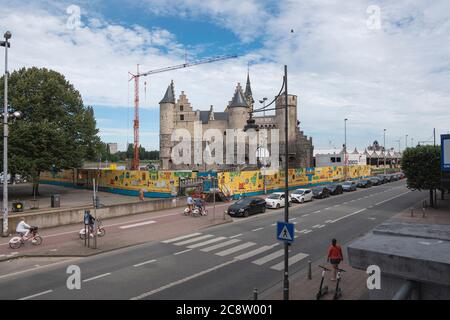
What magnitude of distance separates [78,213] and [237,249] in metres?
13.1

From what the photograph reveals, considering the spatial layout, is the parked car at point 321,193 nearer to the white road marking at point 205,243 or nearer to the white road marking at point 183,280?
the white road marking at point 205,243

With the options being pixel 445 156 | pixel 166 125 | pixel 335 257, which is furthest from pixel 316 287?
pixel 166 125

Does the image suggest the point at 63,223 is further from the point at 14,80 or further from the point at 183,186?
the point at 14,80

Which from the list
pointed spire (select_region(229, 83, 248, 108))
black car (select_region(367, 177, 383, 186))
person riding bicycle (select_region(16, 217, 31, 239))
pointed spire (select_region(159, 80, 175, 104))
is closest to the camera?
person riding bicycle (select_region(16, 217, 31, 239))

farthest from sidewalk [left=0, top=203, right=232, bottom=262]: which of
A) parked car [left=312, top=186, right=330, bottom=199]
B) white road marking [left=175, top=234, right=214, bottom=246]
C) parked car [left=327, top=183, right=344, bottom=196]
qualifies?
parked car [left=327, top=183, right=344, bottom=196]

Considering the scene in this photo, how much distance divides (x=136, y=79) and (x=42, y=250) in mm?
95187

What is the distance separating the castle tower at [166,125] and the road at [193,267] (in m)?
56.3

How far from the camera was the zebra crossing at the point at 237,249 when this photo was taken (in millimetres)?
15133

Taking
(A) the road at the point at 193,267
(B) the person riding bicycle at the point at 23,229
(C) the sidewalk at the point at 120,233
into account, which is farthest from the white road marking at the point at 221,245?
(B) the person riding bicycle at the point at 23,229

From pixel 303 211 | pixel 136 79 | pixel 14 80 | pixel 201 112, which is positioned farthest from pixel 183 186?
pixel 136 79

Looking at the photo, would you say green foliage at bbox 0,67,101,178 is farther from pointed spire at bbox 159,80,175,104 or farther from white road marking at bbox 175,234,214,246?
pointed spire at bbox 159,80,175,104

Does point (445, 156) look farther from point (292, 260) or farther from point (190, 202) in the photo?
point (190, 202)

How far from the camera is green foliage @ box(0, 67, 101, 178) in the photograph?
1310 inches
